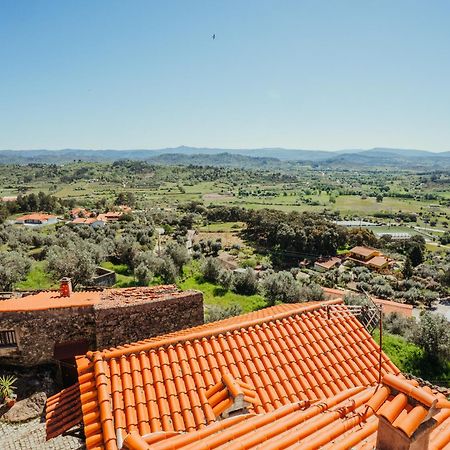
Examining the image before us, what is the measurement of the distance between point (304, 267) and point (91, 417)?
5770 centimetres

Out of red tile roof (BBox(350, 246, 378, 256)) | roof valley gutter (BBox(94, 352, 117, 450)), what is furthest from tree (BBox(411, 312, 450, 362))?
red tile roof (BBox(350, 246, 378, 256))

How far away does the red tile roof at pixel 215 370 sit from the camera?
230 inches

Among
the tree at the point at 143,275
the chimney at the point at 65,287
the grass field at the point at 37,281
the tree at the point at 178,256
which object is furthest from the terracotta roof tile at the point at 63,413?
the tree at the point at 178,256

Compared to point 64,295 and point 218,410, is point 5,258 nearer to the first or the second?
point 64,295

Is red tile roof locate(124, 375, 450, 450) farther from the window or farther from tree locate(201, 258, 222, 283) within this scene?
tree locate(201, 258, 222, 283)

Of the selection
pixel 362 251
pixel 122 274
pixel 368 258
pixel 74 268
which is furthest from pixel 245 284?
pixel 362 251

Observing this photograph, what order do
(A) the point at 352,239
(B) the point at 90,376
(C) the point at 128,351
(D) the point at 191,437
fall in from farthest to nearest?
1. (A) the point at 352,239
2. (C) the point at 128,351
3. (B) the point at 90,376
4. (D) the point at 191,437

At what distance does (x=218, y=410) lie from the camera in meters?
5.62

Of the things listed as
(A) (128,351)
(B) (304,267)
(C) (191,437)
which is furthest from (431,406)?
(B) (304,267)

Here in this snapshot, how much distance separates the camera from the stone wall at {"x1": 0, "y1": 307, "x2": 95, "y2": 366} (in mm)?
13484

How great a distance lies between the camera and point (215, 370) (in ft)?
23.1

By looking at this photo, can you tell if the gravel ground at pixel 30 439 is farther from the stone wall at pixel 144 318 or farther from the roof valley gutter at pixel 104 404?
the roof valley gutter at pixel 104 404

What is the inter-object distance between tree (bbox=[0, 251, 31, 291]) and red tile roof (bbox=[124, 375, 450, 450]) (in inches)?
985

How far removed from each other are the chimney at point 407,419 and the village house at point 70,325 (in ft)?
36.9
